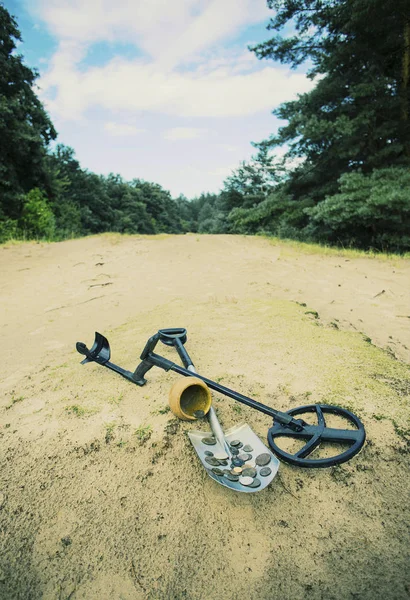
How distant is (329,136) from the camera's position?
903 cm

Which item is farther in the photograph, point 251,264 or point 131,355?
point 251,264

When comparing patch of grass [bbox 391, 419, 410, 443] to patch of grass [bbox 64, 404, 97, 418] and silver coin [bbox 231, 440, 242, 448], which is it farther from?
patch of grass [bbox 64, 404, 97, 418]

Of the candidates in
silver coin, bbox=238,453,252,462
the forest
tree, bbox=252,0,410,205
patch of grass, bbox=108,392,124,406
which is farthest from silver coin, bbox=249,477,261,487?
tree, bbox=252,0,410,205

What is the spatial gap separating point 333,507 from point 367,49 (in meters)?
11.8

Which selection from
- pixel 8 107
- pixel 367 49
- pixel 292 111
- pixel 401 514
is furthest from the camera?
pixel 8 107

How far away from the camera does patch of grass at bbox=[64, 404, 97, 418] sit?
1612 mm

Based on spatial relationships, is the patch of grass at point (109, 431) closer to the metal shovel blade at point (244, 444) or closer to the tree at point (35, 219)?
the metal shovel blade at point (244, 444)

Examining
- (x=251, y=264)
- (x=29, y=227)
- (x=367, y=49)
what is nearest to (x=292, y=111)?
(x=367, y=49)

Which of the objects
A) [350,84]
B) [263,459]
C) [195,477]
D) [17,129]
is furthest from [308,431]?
[17,129]

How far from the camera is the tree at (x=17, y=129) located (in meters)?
12.4

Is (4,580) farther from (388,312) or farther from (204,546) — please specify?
(388,312)

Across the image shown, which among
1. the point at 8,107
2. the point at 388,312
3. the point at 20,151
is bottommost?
the point at 388,312

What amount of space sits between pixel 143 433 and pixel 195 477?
326mm

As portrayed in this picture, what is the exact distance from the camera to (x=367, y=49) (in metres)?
8.99
